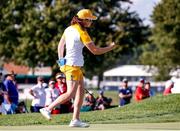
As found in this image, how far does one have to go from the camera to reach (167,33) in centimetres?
6462

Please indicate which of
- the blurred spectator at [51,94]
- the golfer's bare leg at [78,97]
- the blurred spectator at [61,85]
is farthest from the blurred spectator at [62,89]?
the golfer's bare leg at [78,97]

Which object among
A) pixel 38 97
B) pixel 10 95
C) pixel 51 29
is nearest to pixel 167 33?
pixel 51 29

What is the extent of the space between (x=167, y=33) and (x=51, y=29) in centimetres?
1447

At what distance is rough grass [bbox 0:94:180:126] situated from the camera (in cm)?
1355

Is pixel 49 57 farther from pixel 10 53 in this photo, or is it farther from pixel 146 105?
pixel 146 105

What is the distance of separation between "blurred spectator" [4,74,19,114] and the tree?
4329 centimetres

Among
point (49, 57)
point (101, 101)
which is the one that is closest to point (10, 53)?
point (49, 57)

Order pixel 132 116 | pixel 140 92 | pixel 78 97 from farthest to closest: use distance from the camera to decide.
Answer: pixel 140 92 < pixel 132 116 < pixel 78 97

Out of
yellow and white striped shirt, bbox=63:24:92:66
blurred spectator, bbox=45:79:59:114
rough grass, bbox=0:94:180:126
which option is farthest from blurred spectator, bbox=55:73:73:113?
yellow and white striped shirt, bbox=63:24:92:66

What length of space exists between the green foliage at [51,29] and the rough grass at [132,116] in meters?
37.6

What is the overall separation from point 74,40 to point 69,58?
1.05 ft

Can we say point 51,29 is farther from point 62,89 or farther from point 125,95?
point 62,89

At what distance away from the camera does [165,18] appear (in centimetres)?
6488

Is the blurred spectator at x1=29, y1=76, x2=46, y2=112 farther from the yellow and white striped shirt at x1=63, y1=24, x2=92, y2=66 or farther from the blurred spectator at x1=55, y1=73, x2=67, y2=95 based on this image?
the yellow and white striped shirt at x1=63, y1=24, x2=92, y2=66
